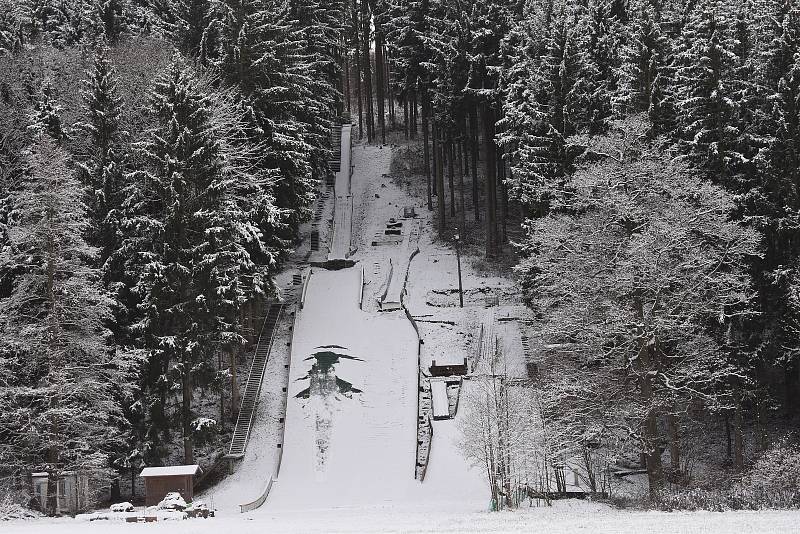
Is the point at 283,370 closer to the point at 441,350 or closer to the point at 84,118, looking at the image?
the point at 441,350

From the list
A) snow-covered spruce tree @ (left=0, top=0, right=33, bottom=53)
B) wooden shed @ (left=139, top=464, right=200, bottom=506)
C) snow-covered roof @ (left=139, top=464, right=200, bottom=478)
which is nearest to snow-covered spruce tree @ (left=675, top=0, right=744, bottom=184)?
snow-covered roof @ (left=139, top=464, right=200, bottom=478)

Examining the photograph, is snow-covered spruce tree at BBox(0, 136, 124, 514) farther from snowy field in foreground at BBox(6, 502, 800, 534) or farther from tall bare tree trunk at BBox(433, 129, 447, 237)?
tall bare tree trunk at BBox(433, 129, 447, 237)

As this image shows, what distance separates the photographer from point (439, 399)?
3634cm

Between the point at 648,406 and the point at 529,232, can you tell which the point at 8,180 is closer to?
the point at 529,232

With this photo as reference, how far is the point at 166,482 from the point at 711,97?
22041mm

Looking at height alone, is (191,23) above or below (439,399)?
above

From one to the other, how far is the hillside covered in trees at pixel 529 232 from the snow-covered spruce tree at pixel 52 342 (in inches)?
4.3

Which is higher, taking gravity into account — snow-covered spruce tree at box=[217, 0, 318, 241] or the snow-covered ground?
snow-covered spruce tree at box=[217, 0, 318, 241]

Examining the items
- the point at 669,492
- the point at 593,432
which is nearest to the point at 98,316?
the point at 593,432

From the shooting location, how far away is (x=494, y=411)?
90.3 feet

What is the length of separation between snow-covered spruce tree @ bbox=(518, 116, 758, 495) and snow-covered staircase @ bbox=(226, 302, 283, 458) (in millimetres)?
13004

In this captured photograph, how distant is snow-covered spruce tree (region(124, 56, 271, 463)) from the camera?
32.0 meters

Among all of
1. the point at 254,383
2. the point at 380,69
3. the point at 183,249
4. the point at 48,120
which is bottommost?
the point at 254,383

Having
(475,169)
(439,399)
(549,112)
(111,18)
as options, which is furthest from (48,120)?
(475,169)
